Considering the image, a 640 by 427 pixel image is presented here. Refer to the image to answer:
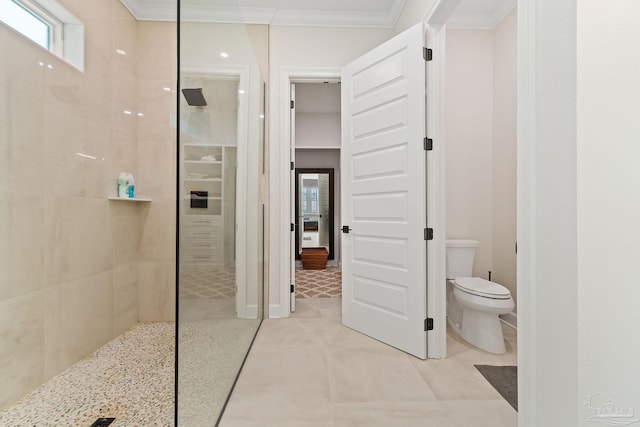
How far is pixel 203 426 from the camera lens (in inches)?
45.1

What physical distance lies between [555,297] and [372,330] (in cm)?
149

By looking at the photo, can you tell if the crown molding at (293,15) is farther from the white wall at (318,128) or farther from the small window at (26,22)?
the white wall at (318,128)

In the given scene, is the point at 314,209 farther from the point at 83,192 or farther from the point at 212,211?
the point at 212,211

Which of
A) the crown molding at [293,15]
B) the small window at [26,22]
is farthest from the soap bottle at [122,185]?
the crown molding at [293,15]

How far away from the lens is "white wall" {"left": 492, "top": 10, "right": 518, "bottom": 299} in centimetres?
252

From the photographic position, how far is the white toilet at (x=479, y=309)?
1955mm

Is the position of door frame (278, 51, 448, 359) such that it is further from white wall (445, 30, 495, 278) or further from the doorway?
the doorway

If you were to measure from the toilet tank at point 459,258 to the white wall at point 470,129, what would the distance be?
0.30m

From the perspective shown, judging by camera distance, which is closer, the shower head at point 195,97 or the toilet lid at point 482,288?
the shower head at point 195,97

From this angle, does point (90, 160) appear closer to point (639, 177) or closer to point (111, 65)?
point (111, 65)

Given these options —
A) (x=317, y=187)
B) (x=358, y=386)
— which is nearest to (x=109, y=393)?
(x=358, y=386)

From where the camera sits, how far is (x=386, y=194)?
7.02ft

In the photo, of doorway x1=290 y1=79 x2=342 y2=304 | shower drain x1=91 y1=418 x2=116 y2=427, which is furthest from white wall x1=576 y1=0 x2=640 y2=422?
doorway x1=290 y1=79 x2=342 y2=304
